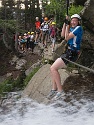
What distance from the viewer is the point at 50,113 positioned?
7.68 meters

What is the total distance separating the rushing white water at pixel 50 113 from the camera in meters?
6.90

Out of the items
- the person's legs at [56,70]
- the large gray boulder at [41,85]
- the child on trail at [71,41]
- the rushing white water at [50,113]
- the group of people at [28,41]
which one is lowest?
the group of people at [28,41]

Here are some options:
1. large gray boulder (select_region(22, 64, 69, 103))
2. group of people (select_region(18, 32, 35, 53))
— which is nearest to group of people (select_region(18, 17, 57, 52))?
group of people (select_region(18, 32, 35, 53))

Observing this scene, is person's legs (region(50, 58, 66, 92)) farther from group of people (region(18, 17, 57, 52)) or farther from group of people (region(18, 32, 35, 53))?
group of people (region(18, 32, 35, 53))

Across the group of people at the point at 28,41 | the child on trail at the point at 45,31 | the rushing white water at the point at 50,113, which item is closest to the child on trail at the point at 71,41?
the rushing white water at the point at 50,113

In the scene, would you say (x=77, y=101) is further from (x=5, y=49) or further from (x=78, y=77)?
(x=5, y=49)

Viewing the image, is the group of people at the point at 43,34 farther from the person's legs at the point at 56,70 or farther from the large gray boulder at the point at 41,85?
the person's legs at the point at 56,70

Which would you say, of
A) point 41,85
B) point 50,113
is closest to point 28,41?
point 41,85

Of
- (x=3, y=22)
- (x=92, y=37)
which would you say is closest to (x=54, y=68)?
(x=92, y=37)

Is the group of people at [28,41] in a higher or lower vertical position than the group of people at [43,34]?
lower

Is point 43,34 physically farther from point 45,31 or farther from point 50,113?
point 50,113

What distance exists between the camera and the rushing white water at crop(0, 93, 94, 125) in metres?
6.90

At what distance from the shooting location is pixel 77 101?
8.59 metres

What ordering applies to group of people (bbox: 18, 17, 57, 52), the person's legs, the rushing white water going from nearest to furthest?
the rushing white water → the person's legs → group of people (bbox: 18, 17, 57, 52)
